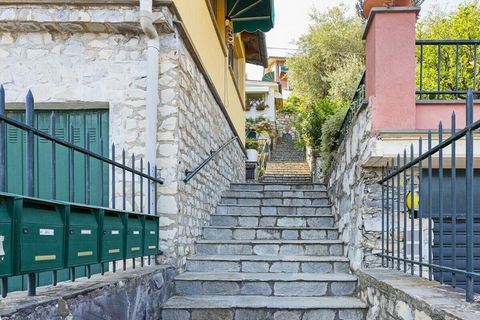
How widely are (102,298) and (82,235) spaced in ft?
1.30

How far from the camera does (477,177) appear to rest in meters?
4.52

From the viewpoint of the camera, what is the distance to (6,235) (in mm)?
2057

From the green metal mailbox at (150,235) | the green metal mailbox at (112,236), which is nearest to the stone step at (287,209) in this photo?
the green metal mailbox at (150,235)

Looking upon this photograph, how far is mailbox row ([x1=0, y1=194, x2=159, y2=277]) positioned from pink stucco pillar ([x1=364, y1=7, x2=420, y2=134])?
2287 mm

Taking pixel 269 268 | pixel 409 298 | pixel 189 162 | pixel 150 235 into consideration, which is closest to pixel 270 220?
pixel 269 268

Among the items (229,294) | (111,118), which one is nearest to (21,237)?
(111,118)

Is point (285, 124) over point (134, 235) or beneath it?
over

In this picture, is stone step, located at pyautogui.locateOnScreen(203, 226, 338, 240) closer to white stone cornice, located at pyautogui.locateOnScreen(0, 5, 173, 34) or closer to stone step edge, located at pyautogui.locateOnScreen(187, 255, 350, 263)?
stone step edge, located at pyautogui.locateOnScreen(187, 255, 350, 263)

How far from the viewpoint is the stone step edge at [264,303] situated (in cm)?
432

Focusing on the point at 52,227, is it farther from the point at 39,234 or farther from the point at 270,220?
the point at 270,220

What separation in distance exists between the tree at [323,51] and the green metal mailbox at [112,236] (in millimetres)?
16405

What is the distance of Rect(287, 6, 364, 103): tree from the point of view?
64.2 ft

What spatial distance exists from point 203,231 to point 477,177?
128 inches

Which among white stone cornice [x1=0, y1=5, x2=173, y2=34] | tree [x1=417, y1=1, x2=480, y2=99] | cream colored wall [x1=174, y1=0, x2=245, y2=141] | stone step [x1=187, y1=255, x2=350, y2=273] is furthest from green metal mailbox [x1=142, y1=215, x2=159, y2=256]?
tree [x1=417, y1=1, x2=480, y2=99]
